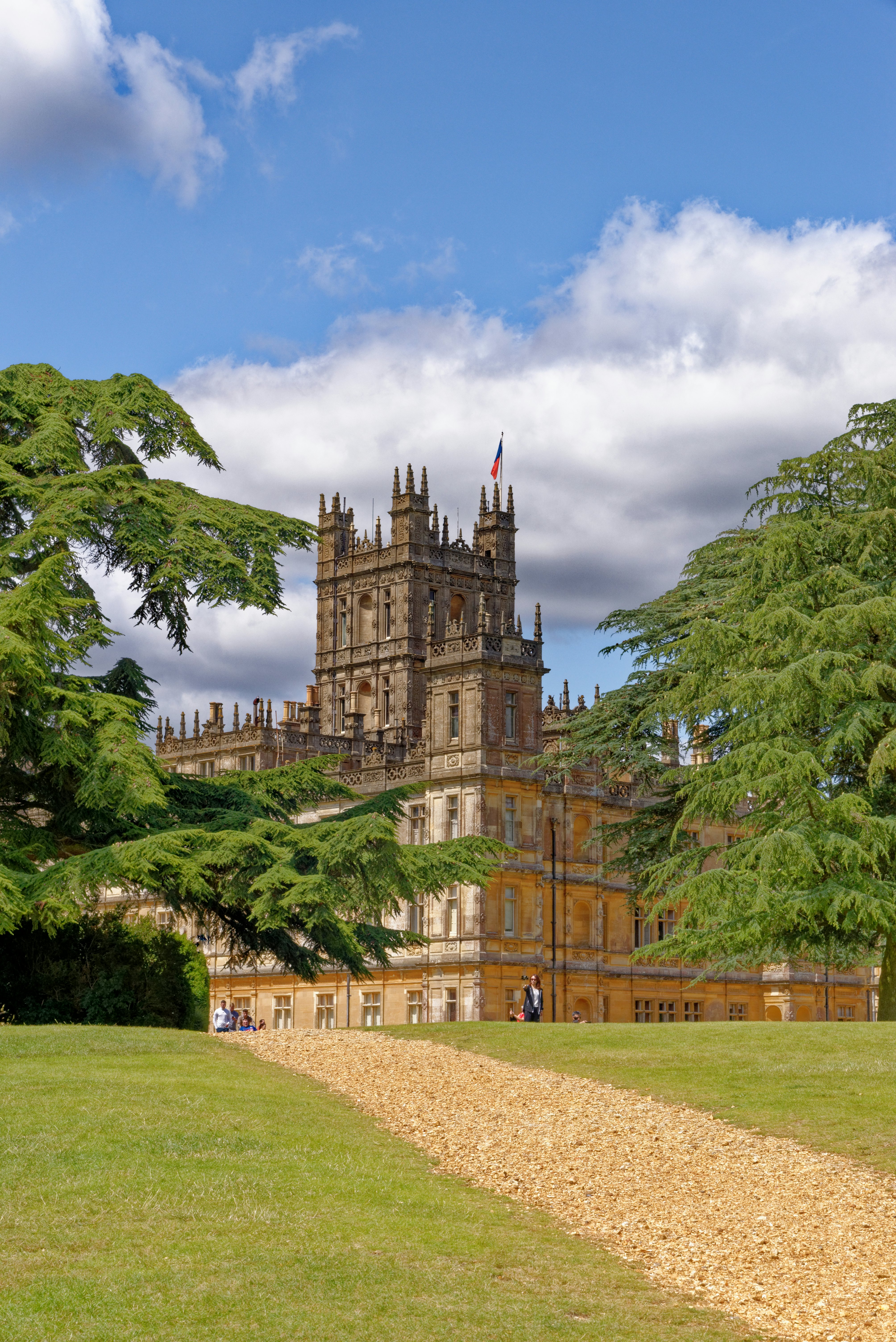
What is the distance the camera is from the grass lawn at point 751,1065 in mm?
16688

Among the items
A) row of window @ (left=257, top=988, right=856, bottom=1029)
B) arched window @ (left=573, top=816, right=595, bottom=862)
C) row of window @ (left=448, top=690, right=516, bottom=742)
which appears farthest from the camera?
arched window @ (left=573, top=816, right=595, bottom=862)

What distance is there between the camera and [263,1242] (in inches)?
437

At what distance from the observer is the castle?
2131 inches

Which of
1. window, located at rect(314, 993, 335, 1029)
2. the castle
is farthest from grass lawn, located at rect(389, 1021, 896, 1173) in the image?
window, located at rect(314, 993, 335, 1029)

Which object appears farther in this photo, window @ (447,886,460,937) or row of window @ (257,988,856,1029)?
window @ (447,886,460,937)

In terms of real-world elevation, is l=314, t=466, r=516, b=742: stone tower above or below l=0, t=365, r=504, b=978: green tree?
above

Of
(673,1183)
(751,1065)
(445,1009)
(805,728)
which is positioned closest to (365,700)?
(445,1009)

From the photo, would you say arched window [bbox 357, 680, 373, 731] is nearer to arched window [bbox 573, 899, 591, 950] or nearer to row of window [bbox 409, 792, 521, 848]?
arched window [bbox 573, 899, 591, 950]

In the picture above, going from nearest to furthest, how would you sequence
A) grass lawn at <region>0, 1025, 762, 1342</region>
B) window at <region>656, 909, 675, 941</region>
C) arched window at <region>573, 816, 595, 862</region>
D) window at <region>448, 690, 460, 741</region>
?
grass lawn at <region>0, 1025, 762, 1342</region> → window at <region>448, 690, 460, 741</region> → arched window at <region>573, 816, 595, 862</region> → window at <region>656, 909, 675, 941</region>

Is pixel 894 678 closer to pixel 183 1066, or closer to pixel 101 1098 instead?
pixel 183 1066

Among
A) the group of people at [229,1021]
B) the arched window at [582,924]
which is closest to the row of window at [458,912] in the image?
the arched window at [582,924]

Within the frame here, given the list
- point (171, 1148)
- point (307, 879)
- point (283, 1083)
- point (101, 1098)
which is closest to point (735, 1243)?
point (171, 1148)

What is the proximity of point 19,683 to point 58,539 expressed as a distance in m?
2.87

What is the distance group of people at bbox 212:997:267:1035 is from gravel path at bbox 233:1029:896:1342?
7.92 meters
